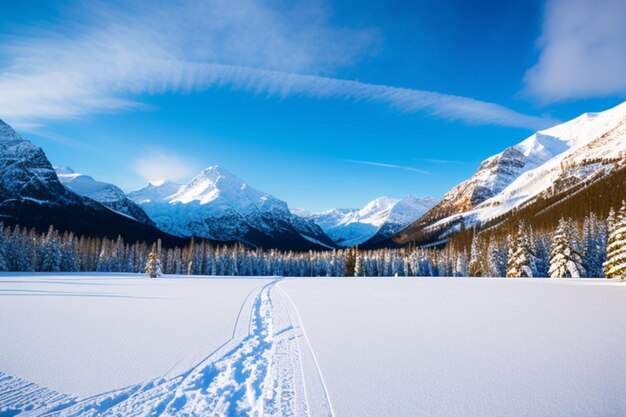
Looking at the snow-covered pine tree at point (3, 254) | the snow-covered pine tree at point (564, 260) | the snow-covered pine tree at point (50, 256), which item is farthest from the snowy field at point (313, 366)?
the snow-covered pine tree at point (50, 256)

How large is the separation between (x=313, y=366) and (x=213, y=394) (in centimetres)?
217

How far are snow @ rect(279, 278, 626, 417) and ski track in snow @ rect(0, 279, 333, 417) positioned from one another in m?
0.50

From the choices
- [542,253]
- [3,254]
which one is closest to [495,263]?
[542,253]

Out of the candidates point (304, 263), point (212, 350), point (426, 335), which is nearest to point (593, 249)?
point (426, 335)

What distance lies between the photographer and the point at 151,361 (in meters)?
7.37

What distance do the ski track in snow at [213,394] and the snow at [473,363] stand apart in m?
0.50

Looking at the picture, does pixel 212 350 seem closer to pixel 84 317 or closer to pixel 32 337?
pixel 32 337

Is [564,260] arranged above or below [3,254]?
above

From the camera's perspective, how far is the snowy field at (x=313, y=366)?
5.19 meters

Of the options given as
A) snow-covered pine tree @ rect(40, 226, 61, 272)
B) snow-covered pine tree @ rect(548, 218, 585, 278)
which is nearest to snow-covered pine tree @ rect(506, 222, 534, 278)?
snow-covered pine tree @ rect(548, 218, 585, 278)

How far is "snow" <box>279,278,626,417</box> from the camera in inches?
201

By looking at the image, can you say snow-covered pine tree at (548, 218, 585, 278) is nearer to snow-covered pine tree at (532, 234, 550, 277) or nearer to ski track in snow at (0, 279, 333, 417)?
snow-covered pine tree at (532, 234, 550, 277)

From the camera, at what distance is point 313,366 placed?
7016 millimetres

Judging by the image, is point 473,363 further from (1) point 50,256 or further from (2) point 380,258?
(2) point 380,258
